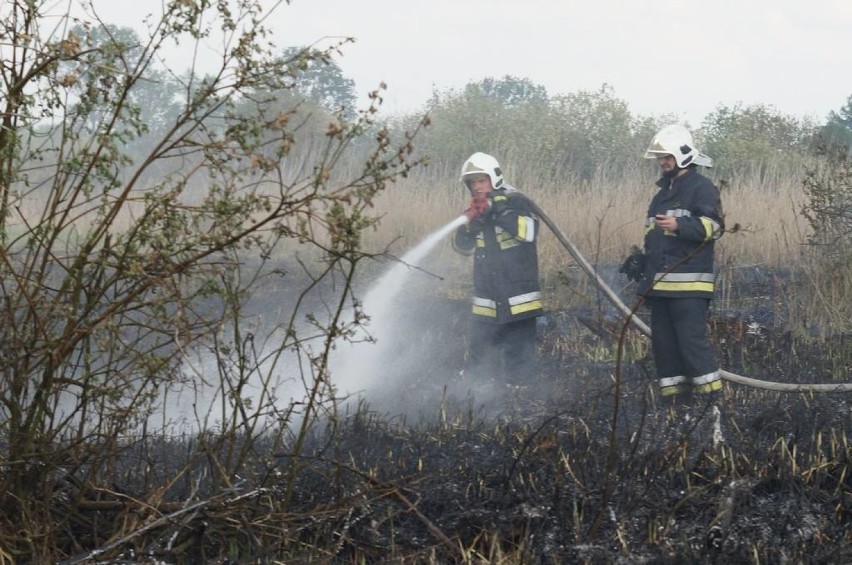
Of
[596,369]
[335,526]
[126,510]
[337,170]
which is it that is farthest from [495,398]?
[337,170]

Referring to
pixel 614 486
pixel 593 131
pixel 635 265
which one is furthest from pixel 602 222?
pixel 593 131

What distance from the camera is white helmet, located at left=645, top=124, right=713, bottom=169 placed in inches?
278

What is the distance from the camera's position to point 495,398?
780cm

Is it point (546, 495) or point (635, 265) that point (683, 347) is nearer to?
point (635, 265)

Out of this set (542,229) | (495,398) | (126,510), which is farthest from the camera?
(542,229)

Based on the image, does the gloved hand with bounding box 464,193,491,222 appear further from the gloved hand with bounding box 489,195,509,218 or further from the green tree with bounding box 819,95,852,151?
the green tree with bounding box 819,95,852,151

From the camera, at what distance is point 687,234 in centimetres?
682

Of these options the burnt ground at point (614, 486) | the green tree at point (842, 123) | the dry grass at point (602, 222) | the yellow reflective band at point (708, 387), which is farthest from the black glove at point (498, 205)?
the green tree at point (842, 123)

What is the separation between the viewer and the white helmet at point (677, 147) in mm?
7070

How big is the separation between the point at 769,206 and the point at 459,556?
943 centimetres

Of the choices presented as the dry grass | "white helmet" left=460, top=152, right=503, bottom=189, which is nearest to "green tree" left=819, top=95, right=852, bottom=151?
the dry grass

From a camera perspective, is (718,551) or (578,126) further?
(578,126)

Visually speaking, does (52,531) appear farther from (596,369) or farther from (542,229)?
(542,229)

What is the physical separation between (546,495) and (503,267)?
3986mm
